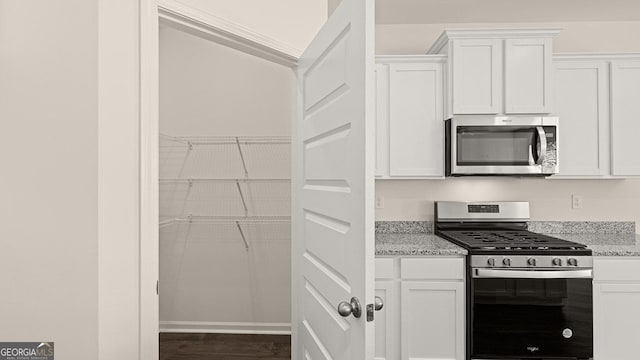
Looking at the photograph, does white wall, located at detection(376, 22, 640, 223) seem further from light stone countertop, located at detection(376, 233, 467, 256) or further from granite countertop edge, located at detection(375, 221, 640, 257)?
light stone countertop, located at detection(376, 233, 467, 256)

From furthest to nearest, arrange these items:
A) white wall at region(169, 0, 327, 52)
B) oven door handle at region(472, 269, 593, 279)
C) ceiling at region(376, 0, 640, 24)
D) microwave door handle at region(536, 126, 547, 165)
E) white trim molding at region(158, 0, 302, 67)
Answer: ceiling at region(376, 0, 640, 24) → microwave door handle at region(536, 126, 547, 165) → oven door handle at region(472, 269, 593, 279) → white wall at region(169, 0, 327, 52) → white trim molding at region(158, 0, 302, 67)

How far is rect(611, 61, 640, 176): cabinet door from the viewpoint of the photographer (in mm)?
Result: 3051

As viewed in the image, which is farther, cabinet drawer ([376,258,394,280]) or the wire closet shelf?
the wire closet shelf

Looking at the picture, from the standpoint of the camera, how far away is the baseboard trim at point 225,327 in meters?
3.70

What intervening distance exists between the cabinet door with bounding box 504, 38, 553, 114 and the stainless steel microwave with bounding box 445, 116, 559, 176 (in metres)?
0.14

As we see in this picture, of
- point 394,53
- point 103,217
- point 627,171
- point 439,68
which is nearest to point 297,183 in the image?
point 103,217

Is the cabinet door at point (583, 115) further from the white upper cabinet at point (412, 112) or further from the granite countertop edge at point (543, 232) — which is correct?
the white upper cabinet at point (412, 112)

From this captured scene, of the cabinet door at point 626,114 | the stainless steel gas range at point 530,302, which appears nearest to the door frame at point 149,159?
the stainless steel gas range at point 530,302

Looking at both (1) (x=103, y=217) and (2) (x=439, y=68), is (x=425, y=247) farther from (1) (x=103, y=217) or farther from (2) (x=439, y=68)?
(1) (x=103, y=217)

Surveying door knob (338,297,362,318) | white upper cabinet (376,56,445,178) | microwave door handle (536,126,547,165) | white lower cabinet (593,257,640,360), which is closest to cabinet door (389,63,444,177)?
white upper cabinet (376,56,445,178)

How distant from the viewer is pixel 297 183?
2.23 m

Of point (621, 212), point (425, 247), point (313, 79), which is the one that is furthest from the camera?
point (621, 212)

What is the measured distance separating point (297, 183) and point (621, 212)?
2747 millimetres

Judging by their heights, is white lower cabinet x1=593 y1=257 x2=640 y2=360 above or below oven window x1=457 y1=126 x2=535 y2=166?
below
